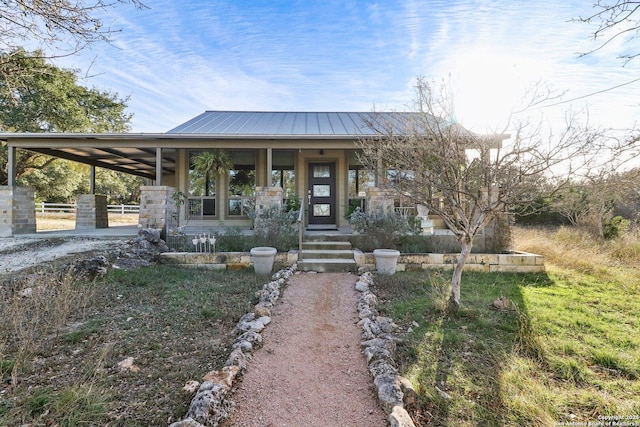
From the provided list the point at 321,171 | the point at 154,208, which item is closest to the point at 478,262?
the point at 321,171

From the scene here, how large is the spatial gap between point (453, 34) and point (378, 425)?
267 inches

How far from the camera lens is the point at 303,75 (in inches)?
445

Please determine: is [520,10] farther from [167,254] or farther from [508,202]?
[167,254]

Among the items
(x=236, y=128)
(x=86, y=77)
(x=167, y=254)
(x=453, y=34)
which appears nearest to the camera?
(x=86, y=77)

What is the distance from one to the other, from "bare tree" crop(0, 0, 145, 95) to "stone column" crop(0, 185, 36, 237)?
26.2ft

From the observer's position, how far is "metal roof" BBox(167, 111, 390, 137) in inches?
360

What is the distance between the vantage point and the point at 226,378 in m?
2.43

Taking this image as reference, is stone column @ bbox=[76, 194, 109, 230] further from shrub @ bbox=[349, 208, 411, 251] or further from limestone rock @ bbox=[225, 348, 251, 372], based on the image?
limestone rock @ bbox=[225, 348, 251, 372]

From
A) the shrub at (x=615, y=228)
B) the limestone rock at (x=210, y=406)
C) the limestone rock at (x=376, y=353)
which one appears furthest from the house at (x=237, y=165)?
the shrub at (x=615, y=228)

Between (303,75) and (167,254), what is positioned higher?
(303,75)

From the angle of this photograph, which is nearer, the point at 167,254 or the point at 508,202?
the point at 508,202

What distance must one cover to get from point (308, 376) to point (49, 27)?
12.2 feet

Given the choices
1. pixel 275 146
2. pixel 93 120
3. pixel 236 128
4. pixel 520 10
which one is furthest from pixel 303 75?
pixel 93 120

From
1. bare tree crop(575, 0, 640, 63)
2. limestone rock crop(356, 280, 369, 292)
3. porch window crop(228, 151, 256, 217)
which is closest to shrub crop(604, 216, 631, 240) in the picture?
limestone rock crop(356, 280, 369, 292)
